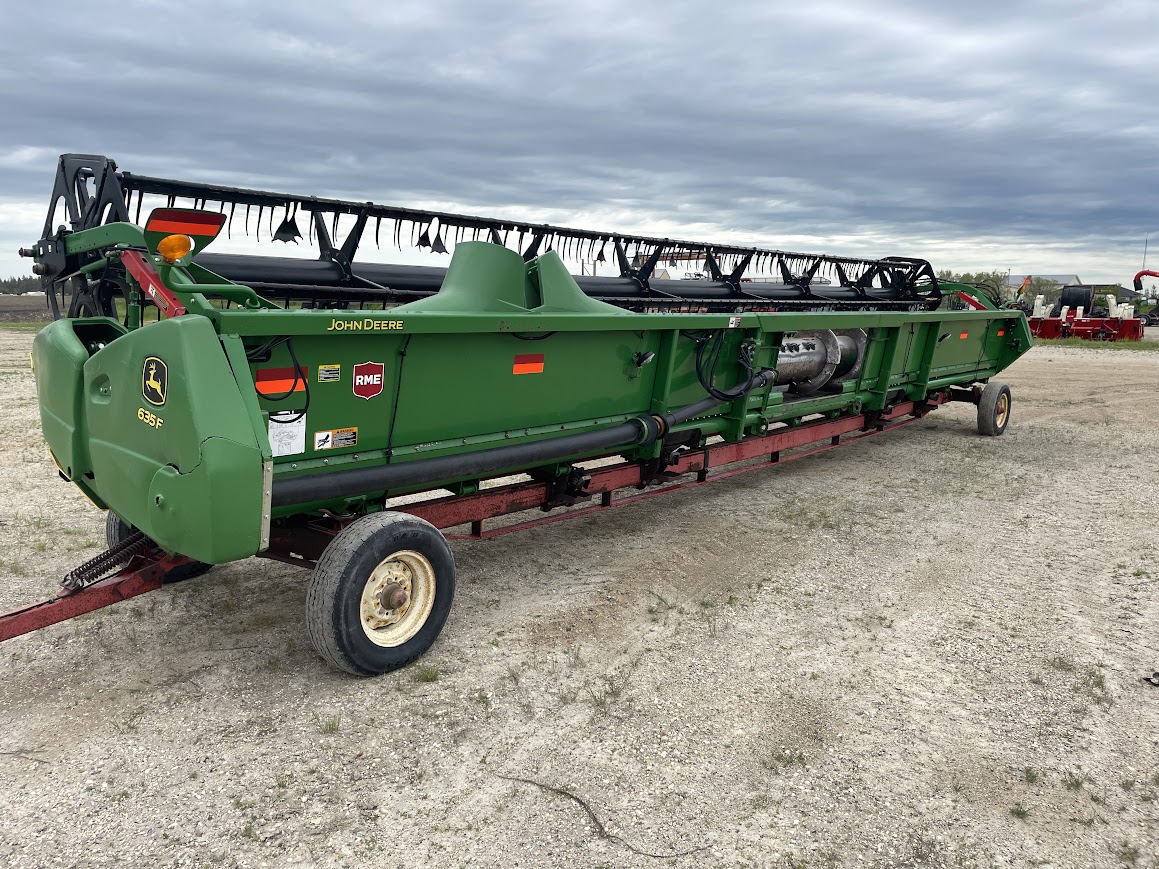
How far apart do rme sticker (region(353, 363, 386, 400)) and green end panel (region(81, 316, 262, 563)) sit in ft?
2.26

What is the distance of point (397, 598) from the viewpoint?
→ 366cm

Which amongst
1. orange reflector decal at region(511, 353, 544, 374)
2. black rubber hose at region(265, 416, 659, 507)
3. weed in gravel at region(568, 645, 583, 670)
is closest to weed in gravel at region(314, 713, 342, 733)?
black rubber hose at region(265, 416, 659, 507)

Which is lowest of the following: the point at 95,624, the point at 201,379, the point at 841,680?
the point at 95,624

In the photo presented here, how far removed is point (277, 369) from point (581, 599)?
2.14 m

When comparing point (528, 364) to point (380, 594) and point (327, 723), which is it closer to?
point (380, 594)

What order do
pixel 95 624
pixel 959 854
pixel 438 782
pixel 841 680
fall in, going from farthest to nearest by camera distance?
pixel 95 624 → pixel 841 680 → pixel 438 782 → pixel 959 854

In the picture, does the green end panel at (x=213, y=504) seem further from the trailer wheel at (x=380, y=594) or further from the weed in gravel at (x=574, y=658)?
the weed in gravel at (x=574, y=658)

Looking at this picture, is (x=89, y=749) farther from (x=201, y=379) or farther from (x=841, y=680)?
(x=841, y=680)

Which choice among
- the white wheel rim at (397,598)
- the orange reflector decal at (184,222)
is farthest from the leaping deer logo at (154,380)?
the white wheel rim at (397,598)

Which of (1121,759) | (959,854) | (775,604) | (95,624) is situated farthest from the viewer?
(775,604)

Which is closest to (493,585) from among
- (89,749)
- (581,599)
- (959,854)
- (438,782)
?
(581,599)

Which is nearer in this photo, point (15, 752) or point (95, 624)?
point (15, 752)

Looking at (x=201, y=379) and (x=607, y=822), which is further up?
(x=201, y=379)

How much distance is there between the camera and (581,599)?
4.62 m
